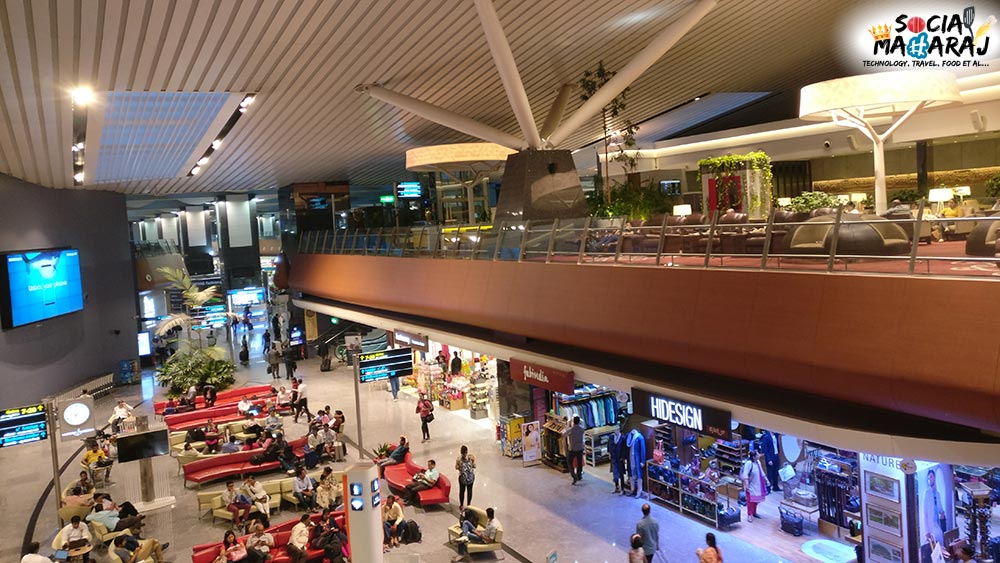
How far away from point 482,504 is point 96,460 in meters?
9.09

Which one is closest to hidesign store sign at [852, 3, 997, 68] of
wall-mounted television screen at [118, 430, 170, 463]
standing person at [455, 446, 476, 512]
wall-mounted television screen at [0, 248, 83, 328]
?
standing person at [455, 446, 476, 512]

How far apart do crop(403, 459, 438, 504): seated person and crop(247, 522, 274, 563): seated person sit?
2.96 meters

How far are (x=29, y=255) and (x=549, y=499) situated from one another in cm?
1698

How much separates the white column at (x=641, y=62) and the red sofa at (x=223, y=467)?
10307 mm

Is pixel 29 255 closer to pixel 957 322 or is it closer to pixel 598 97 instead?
pixel 598 97

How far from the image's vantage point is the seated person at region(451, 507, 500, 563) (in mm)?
11406

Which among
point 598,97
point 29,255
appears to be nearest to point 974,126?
point 598,97

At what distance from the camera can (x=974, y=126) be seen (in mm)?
18922

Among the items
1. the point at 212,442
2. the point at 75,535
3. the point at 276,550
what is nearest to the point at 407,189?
the point at 212,442

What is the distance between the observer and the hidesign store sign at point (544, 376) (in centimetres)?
1262

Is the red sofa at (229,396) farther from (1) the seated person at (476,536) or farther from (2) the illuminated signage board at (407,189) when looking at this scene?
(2) the illuminated signage board at (407,189)

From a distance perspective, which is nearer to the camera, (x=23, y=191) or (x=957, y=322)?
(x=957, y=322)

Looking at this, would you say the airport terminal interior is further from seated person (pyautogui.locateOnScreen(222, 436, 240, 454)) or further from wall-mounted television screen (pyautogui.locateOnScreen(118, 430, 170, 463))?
seated person (pyautogui.locateOnScreen(222, 436, 240, 454))

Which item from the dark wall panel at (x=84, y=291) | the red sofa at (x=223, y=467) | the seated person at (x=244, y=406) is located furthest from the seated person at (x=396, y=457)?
the dark wall panel at (x=84, y=291)
